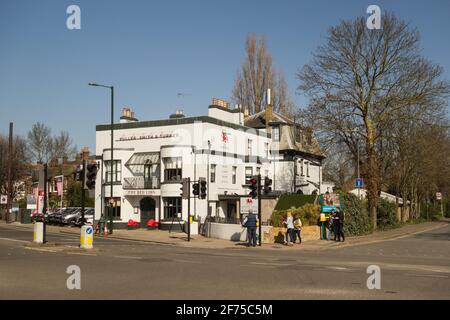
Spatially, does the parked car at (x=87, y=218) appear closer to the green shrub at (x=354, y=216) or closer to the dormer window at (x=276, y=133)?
the dormer window at (x=276, y=133)

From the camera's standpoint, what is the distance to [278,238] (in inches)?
1228

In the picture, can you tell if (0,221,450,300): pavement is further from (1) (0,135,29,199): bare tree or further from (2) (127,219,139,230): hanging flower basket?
(1) (0,135,29,199): bare tree

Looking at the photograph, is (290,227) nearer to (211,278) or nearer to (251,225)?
(251,225)

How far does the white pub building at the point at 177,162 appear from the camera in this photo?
4384 centimetres

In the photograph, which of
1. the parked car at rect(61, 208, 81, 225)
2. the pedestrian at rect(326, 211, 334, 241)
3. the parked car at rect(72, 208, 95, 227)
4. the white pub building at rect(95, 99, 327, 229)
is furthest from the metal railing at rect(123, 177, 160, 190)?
the pedestrian at rect(326, 211, 334, 241)

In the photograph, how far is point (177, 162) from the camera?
143ft

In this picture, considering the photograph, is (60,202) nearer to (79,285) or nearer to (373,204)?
(373,204)

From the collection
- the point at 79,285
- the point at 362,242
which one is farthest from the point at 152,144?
the point at 79,285

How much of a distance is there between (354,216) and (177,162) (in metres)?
14.9

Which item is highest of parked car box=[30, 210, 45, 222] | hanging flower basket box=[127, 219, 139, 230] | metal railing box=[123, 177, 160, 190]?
metal railing box=[123, 177, 160, 190]

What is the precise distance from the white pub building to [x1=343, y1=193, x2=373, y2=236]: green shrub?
25.4 ft

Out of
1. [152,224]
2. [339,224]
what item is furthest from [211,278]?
[152,224]

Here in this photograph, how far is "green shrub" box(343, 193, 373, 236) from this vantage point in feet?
117
